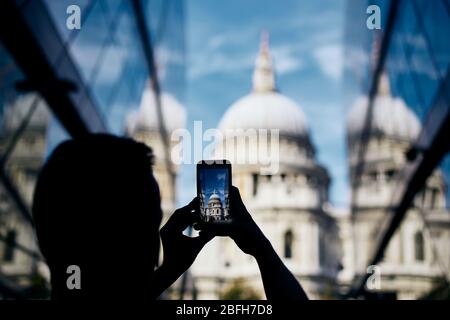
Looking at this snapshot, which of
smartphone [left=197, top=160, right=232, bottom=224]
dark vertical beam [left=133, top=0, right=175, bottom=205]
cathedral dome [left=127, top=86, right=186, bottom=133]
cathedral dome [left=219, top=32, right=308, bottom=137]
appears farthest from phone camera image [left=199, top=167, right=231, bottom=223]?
cathedral dome [left=219, top=32, right=308, bottom=137]

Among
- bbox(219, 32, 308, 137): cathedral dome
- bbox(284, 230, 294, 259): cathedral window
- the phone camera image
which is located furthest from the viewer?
bbox(284, 230, 294, 259): cathedral window

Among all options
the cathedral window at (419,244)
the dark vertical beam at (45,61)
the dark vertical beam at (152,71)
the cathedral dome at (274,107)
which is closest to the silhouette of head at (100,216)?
the dark vertical beam at (45,61)

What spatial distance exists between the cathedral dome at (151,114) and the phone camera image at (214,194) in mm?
12813

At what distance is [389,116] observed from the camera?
19.9m

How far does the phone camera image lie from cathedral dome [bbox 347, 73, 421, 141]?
11.8 meters

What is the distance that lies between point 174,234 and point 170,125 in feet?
75.3

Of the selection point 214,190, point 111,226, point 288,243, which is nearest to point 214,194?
point 214,190

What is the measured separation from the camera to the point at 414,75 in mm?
13094

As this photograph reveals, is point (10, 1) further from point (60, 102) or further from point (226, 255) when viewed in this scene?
point (226, 255)

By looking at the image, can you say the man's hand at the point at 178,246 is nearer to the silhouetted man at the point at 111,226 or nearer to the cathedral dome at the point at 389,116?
the silhouetted man at the point at 111,226

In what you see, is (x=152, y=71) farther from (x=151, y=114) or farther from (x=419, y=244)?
(x=419, y=244)

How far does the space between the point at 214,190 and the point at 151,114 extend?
1807 centimetres

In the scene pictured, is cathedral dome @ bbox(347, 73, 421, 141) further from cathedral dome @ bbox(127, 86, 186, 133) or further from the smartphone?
the smartphone

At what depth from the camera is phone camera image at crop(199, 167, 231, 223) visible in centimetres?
214
